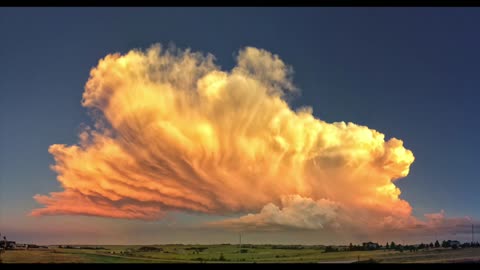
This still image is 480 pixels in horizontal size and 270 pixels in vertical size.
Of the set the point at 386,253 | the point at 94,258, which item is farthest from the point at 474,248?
the point at 94,258

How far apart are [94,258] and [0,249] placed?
36.7 feet

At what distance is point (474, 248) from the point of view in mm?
80188

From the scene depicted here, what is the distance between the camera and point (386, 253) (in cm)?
7594
